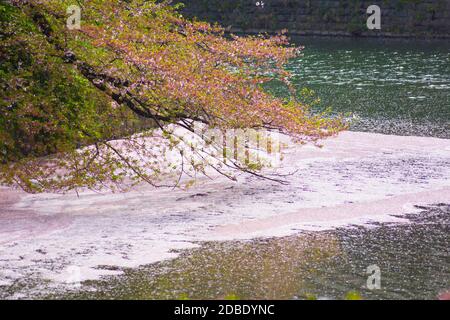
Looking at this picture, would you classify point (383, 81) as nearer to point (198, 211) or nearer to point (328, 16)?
point (328, 16)

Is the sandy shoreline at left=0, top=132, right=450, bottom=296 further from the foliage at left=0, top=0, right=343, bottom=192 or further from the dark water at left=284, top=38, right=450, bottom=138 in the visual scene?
the dark water at left=284, top=38, right=450, bottom=138

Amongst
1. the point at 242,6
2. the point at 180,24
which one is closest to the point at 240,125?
the point at 180,24

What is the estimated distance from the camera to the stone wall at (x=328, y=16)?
35.4 meters

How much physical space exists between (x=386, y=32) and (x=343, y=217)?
26.1m

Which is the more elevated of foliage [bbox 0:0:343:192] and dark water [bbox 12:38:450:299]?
foliage [bbox 0:0:343:192]

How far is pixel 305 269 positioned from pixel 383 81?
1631 centimetres

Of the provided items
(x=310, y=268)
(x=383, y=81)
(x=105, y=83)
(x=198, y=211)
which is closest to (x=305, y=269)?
(x=310, y=268)

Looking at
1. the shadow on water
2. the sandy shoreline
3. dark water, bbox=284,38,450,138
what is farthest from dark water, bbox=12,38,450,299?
dark water, bbox=284,38,450,138

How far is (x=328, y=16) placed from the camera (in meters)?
37.7

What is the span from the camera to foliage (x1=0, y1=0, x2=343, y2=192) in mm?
11586

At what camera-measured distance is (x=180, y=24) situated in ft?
42.2

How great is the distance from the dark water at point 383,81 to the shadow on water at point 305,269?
21.9 ft

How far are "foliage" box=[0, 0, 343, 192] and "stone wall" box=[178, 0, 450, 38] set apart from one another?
20315 mm
